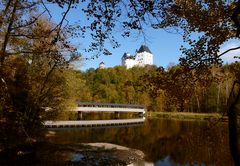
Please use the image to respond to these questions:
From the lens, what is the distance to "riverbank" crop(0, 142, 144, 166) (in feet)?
46.5

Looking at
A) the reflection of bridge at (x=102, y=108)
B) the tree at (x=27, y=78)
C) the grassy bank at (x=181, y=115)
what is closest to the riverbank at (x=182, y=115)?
the grassy bank at (x=181, y=115)

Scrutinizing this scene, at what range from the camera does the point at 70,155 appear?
17.0 meters

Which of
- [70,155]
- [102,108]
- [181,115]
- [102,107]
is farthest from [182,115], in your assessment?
[70,155]

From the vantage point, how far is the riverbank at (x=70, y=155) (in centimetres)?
1418

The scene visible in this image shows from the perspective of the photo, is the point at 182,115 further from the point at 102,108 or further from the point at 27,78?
the point at 27,78

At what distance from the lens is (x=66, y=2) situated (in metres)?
6.42

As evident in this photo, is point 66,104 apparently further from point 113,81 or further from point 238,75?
point 113,81

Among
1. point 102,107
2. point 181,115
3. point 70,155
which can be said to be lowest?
point 70,155

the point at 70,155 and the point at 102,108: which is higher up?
the point at 102,108

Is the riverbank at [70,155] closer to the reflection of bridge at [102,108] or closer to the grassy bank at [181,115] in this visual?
the reflection of bridge at [102,108]

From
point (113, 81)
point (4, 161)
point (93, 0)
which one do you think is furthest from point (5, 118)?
point (113, 81)

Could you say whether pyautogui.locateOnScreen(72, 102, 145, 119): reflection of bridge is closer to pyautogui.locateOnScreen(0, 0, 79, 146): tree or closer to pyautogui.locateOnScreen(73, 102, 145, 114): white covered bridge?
pyautogui.locateOnScreen(73, 102, 145, 114): white covered bridge

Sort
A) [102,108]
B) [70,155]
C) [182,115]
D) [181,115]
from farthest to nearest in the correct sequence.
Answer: [181,115], [182,115], [102,108], [70,155]

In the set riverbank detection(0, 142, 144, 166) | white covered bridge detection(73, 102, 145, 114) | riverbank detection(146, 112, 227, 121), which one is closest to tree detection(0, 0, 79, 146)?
riverbank detection(0, 142, 144, 166)
